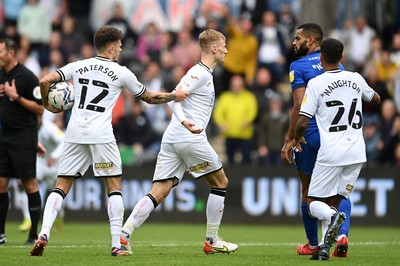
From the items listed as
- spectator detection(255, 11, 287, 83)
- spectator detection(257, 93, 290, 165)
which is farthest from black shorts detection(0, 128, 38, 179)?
spectator detection(255, 11, 287, 83)

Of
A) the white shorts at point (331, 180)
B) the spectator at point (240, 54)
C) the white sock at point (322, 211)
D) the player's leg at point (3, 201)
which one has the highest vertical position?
the spectator at point (240, 54)

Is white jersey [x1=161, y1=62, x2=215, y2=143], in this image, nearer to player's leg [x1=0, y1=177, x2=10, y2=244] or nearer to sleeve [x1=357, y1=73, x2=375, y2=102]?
sleeve [x1=357, y1=73, x2=375, y2=102]

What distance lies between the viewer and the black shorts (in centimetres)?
1453

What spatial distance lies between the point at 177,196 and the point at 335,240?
10.2 m

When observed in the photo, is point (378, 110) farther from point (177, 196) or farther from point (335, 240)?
point (335, 240)

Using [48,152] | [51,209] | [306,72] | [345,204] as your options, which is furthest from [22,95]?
[345,204]

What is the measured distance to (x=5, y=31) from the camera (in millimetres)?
26109

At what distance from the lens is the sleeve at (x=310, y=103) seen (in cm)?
1162

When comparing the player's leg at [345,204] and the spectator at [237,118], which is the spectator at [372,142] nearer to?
the spectator at [237,118]

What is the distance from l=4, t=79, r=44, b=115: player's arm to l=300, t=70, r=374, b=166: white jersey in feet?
14.4

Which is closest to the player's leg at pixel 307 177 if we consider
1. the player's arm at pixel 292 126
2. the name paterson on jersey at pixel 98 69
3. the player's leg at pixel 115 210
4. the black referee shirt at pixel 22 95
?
the player's arm at pixel 292 126

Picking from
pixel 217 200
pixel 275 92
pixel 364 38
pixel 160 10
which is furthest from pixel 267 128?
pixel 217 200

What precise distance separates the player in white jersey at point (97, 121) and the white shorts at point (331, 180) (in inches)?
85.3

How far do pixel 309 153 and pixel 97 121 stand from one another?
2631mm
